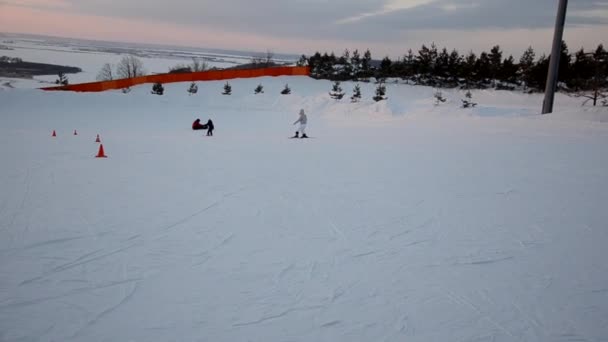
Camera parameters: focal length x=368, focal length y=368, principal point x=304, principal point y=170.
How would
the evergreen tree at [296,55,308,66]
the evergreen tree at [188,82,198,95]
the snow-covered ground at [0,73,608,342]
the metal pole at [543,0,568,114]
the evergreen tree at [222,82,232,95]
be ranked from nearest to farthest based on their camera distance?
the snow-covered ground at [0,73,608,342] → the metal pole at [543,0,568,114] → the evergreen tree at [188,82,198,95] → the evergreen tree at [222,82,232,95] → the evergreen tree at [296,55,308,66]

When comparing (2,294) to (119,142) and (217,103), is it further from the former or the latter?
(217,103)

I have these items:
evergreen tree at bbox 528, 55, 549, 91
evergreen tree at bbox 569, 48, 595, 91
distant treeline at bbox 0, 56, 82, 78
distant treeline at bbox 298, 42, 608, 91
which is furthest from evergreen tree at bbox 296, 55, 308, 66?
distant treeline at bbox 0, 56, 82, 78

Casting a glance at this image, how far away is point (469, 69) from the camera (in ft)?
125

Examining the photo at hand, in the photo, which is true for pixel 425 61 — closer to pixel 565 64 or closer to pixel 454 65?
pixel 454 65

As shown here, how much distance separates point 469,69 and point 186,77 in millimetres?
28926

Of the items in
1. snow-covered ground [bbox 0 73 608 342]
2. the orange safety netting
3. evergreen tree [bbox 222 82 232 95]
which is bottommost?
snow-covered ground [bbox 0 73 608 342]

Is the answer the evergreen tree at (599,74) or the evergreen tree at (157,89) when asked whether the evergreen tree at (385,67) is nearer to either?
the evergreen tree at (599,74)

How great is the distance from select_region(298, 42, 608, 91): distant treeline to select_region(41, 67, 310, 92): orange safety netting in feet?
11.2

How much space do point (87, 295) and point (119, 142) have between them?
11.0 meters

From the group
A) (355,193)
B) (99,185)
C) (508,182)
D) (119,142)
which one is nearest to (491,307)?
(355,193)

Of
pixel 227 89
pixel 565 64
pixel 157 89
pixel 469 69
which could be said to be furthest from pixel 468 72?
pixel 157 89

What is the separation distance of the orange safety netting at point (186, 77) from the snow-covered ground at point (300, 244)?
2057 cm

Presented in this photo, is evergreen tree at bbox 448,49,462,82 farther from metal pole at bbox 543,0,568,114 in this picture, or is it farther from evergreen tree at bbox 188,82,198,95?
evergreen tree at bbox 188,82,198,95

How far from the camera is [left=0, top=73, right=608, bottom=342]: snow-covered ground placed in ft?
12.2
